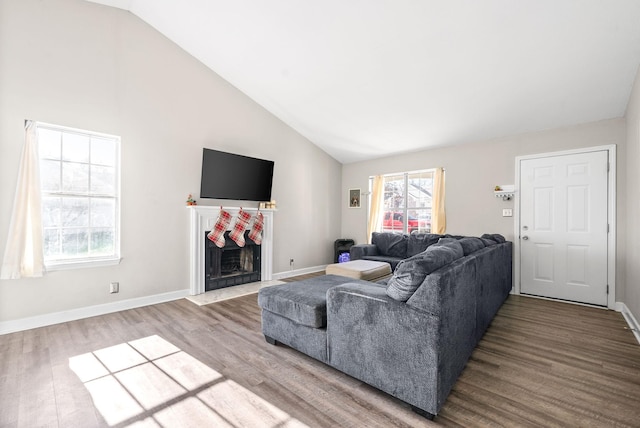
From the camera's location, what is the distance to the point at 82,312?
10.4 ft

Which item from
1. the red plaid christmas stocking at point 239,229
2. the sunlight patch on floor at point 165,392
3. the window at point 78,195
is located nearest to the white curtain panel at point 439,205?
the red plaid christmas stocking at point 239,229

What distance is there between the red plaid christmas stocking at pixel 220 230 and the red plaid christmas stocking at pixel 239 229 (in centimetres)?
15

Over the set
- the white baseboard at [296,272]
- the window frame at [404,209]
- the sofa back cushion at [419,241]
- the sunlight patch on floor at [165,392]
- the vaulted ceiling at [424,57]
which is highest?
the vaulted ceiling at [424,57]

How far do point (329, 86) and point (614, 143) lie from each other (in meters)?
3.66

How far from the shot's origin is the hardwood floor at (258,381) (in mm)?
→ 1613

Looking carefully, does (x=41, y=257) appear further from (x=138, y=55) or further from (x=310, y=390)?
(x=310, y=390)

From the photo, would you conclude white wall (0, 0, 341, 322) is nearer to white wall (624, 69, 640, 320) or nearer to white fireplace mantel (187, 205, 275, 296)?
white fireplace mantel (187, 205, 275, 296)

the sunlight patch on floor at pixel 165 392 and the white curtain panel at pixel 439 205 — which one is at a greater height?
the white curtain panel at pixel 439 205

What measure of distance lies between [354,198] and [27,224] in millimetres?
5004

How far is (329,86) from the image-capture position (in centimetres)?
392

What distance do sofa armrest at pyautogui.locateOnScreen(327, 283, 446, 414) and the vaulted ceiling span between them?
2.53 metres

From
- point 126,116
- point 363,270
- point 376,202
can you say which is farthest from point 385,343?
point 376,202

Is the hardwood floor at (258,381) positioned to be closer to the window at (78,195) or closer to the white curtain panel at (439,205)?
the window at (78,195)

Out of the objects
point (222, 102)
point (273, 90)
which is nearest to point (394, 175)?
point (273, 90)
